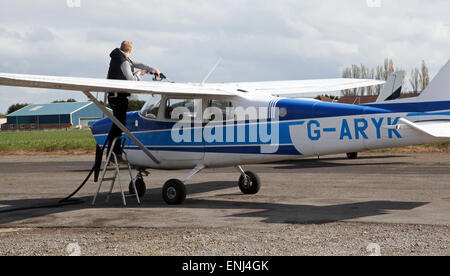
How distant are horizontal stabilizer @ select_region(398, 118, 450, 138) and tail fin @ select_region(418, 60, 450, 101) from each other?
0.49 meters

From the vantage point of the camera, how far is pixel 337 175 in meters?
15.8

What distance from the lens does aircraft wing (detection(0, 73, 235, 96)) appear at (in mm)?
8703

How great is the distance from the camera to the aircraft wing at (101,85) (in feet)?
28.6

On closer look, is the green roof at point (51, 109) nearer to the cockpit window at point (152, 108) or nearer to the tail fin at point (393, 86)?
the tail fin at point (393, 86)

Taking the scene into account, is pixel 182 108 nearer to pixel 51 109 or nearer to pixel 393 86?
pixel 393 86

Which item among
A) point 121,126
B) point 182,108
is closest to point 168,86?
point 182,108

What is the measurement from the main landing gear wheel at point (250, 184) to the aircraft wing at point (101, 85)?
2346mm

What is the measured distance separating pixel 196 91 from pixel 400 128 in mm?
4132

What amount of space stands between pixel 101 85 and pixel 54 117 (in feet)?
421

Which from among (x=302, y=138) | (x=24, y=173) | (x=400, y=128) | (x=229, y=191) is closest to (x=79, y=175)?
(x=24, y=173)

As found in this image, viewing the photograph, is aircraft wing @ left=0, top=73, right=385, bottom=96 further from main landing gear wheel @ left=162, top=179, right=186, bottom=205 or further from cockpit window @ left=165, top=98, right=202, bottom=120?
main landing gear wheel @ left=162, top=179, right=186, bottom=205

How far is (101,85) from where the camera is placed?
31.9 ft

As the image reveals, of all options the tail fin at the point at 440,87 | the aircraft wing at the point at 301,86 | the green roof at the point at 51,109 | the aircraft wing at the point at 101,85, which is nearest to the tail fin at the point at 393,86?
the aircraft wing at the point at 301,86
